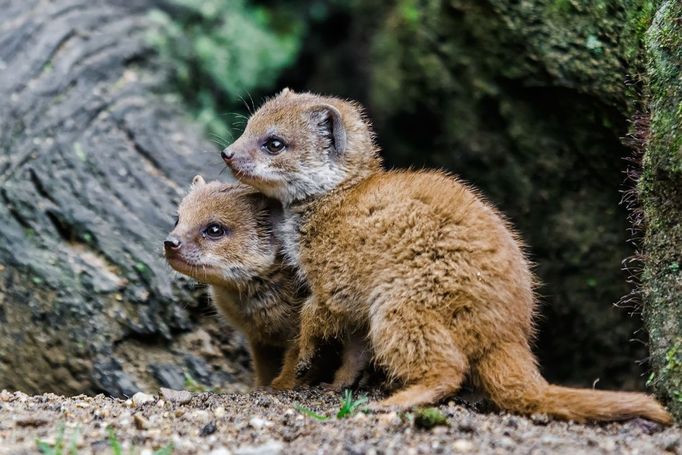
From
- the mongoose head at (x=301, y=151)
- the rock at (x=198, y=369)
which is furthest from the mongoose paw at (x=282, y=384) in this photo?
the mongoose head at (x=301, y=151)

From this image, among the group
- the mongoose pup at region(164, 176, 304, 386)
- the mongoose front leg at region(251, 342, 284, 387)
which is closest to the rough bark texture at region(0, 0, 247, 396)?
the mongoose front leg at region(251, 342, 284, 387)

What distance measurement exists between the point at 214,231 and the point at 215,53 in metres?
3.16

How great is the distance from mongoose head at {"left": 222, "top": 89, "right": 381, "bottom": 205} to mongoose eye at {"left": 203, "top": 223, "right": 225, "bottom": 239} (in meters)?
0.38

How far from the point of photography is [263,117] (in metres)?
6.10

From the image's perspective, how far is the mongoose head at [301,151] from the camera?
5883 mm

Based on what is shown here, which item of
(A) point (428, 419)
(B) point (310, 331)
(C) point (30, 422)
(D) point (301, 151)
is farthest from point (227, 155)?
(A) point (428, 419)

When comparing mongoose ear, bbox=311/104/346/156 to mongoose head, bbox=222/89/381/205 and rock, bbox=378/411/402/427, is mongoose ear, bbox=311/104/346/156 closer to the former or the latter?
mongoose head, bbox=222/89/381/205

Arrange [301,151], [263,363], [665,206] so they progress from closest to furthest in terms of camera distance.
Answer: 1. [665,206]
2. [301,151]
3. [263,363]

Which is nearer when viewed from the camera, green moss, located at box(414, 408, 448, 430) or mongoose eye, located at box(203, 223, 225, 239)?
green moss, located at box(414, 408, 448, 430)

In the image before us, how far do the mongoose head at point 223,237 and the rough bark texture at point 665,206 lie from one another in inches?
96.4

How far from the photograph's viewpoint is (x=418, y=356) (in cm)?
486

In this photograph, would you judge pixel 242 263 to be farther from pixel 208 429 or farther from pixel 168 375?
pixel 208 429

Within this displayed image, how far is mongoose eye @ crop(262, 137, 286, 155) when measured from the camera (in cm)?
597

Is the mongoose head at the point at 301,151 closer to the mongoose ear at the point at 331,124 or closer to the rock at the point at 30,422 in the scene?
the mongoose ear at the point at 331,124
